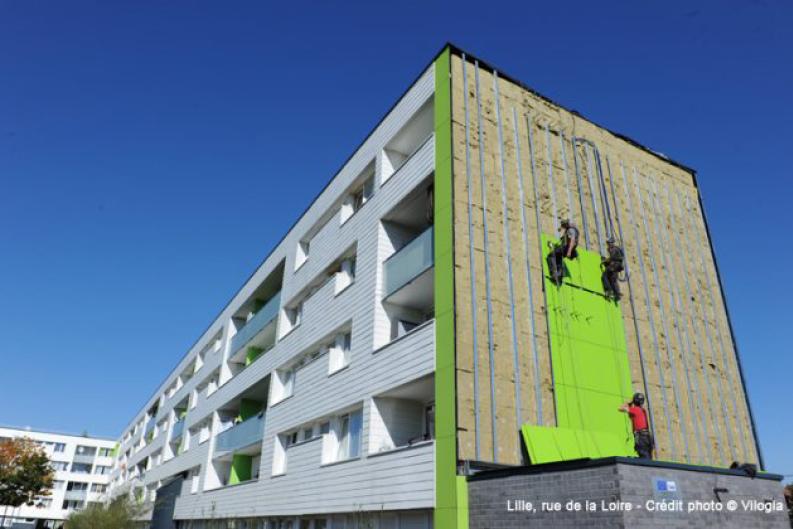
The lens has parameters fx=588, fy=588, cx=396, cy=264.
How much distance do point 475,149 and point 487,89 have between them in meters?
2.31

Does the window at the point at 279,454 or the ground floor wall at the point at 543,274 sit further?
the window at the point at 279,454

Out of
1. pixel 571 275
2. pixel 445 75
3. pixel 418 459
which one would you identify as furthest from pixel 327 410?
pixel 445 75

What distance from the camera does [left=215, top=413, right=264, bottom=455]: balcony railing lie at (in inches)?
961

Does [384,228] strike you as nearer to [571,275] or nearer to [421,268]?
[421,268]

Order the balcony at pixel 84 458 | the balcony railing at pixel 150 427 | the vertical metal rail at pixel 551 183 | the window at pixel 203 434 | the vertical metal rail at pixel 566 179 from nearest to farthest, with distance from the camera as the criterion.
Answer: the vertical metal rail at pixel 551 183, the vertical metal rail at pixel 566 179, the window at pixel 203 434, the balcony railing at pixel 150 427, the balcony at pixel 84 458

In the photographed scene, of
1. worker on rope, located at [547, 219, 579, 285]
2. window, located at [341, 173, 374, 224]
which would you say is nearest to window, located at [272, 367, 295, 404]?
window, located at [341, 173, 374, 224]

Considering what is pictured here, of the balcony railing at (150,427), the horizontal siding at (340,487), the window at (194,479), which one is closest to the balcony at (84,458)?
the balcony railing at (150,427)

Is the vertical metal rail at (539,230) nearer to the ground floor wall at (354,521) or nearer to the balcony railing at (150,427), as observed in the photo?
the ground floor wall at (354,521)

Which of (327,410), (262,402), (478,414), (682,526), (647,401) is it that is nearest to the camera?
(682,526)

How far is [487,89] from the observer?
1672 centimetres

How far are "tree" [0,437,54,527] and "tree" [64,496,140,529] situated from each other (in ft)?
103

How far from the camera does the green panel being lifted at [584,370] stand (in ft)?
43.0

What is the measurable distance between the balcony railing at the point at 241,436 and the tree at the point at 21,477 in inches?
1597

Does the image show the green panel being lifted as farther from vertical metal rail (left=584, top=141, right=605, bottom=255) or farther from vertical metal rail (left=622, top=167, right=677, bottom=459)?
vertical metal rail (left=622, top=167, right=677, bottom=459)
